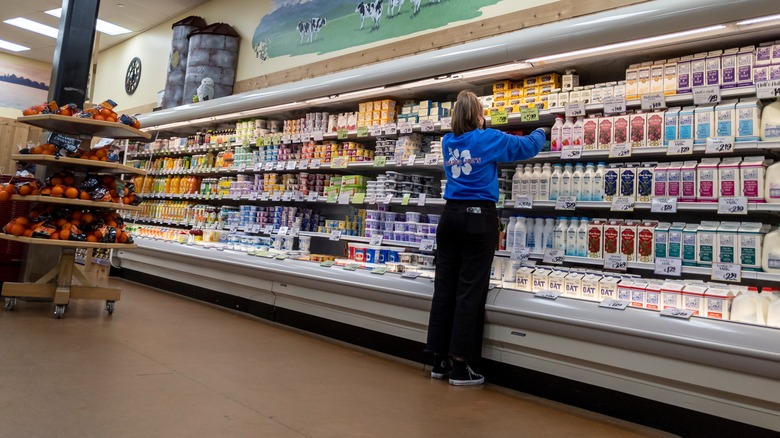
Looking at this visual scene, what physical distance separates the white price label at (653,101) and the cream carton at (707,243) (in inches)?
29.2

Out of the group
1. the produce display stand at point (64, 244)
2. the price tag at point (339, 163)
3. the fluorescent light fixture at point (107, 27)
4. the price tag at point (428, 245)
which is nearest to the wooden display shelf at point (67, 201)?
the produce display stand at point (64, 244)

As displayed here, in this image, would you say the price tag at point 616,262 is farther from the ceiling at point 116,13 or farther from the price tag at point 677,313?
the ceiling at point 116,13

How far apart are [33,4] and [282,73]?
6.31 metres

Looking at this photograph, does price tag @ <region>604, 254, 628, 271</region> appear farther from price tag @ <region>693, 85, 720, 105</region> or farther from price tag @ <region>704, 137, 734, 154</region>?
price tag @ <region>693, 85, 720, 105</region>

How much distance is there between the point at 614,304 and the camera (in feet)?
9.52

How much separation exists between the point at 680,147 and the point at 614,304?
961 mm

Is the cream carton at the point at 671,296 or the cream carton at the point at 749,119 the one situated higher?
the cream carton at the point at 749,119

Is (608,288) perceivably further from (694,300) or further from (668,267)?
(694,300)

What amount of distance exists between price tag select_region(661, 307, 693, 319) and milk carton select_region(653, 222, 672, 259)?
0.43 meters

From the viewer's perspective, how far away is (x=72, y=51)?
205 inches

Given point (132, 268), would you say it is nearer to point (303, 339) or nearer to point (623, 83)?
point (303, 339)

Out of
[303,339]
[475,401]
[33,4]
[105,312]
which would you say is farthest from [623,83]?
[33,4]

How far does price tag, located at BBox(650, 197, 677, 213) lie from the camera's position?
3006 millimetres

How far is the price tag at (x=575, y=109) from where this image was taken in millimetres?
3463
